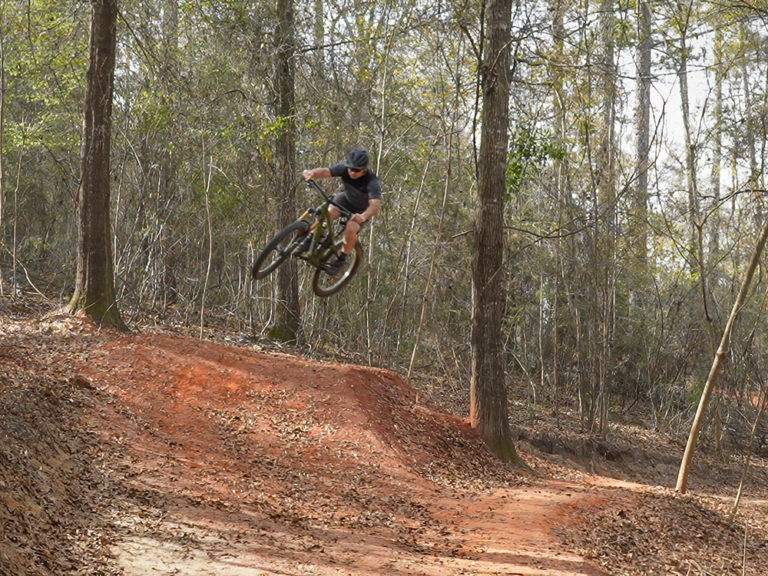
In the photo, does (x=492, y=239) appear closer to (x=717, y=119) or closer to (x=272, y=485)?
(x=272, y=485)

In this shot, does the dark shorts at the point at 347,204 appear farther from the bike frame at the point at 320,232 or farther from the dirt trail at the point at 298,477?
the dirt trail at the point at 298,477

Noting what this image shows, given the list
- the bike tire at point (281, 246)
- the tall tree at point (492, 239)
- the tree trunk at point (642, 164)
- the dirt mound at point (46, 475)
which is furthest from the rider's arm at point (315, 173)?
the tree trunk at point (642, 164)

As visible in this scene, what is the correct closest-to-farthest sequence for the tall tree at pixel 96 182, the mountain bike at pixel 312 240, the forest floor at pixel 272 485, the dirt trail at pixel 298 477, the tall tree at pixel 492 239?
the forest floor at pixel 272 485 < the dirt trail at pixel 298 477 < the mountain bike at pixel 312 240 < the tall tree at pixel 492 239 < the tall tree at pixel 96 182

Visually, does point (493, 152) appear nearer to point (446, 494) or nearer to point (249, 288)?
point (446, 494)

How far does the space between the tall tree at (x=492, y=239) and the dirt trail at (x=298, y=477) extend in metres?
0.47

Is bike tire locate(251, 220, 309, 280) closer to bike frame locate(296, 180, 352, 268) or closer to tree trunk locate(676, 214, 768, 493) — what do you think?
bike frame locate(296, 180, 352, 268)

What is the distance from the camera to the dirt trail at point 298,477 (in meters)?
7.09

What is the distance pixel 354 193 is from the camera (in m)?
9.22

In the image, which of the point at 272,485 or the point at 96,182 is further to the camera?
the point at 96,182

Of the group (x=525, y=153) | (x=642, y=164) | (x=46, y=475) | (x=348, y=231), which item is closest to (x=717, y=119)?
(x=642, y=164)

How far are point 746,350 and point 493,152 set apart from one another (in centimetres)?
810

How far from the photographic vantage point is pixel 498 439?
11727 mm

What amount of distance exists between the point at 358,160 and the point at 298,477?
3.60 m

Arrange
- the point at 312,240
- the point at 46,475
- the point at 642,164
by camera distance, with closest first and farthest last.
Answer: the point at 46,475, the point at 312,240, the point at 642,164
